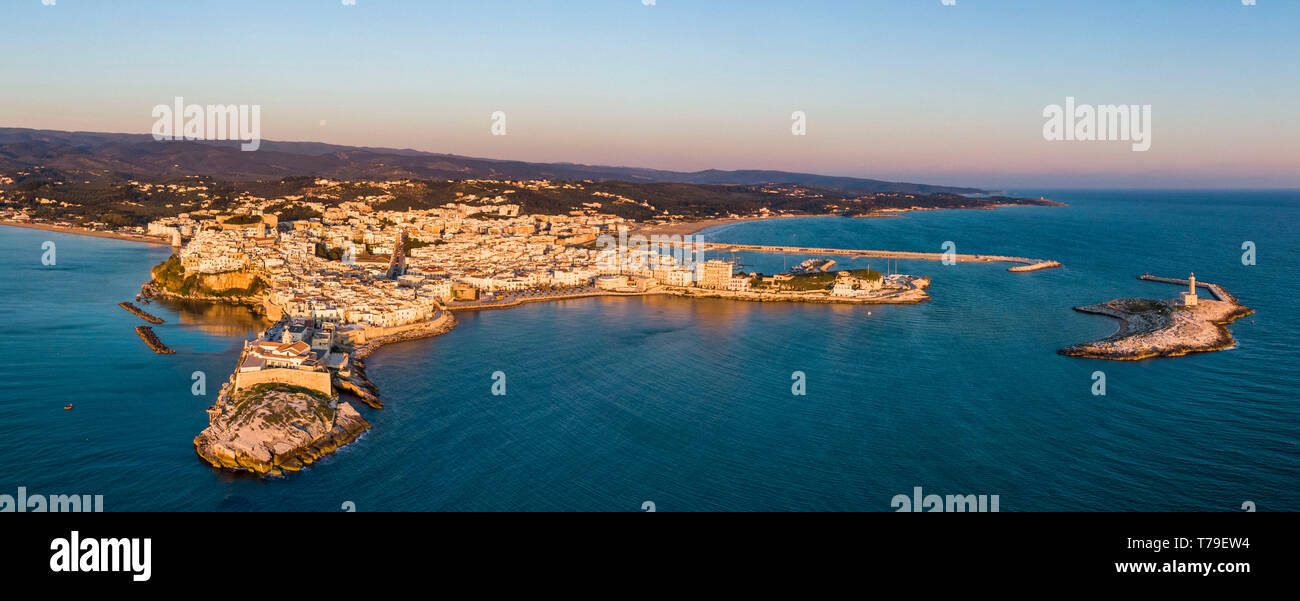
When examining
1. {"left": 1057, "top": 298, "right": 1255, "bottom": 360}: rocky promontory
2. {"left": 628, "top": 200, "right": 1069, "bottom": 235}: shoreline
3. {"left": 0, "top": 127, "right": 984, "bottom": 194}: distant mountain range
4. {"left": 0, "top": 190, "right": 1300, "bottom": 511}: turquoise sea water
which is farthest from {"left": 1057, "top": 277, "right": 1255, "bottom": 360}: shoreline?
{"left": 0, "top": 127, "right": 984, "bottom": 194}: distant mountain range

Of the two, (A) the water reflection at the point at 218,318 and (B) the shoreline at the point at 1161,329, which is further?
(A) the water reflection at the point at 218,318

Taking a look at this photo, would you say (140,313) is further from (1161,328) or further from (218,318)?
(1161,328)

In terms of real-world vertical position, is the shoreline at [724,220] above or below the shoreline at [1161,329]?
above

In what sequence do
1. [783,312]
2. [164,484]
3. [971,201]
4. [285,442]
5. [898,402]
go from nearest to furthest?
1. [164,484]
2. [285,442]
3. [898,402]
4. [783,312]
5. [971,201]

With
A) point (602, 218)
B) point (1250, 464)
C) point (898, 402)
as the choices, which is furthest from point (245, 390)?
point (602, 218)

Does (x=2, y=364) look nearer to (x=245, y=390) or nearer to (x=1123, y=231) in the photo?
(x=245, y=390)

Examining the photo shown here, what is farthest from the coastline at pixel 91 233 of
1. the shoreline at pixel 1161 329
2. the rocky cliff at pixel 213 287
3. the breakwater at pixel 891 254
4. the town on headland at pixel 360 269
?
the shoreline at pixel 1161 329

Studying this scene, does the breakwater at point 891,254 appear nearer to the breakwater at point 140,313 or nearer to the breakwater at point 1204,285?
the breakwater at point 1204,285
